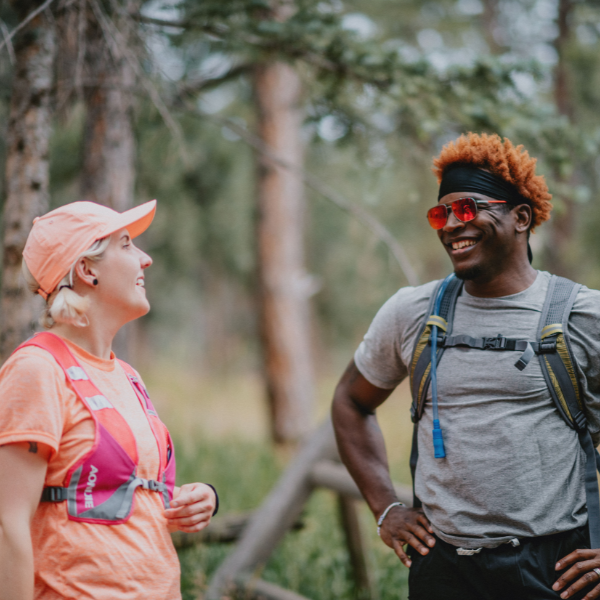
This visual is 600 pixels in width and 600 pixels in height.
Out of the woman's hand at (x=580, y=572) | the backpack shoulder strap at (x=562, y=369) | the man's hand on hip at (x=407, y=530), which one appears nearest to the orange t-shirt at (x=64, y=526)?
the man's hand on hip at (x=407, y=530)

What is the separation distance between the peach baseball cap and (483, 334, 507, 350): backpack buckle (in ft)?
4.14

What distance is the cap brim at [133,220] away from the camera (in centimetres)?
187

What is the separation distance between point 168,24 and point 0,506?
10.2ft

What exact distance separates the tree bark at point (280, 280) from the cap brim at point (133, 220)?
6.47 metres

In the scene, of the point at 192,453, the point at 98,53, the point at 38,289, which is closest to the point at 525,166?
the point at 38,289

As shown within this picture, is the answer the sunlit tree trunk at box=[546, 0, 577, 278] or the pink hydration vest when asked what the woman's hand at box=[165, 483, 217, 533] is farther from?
the sunlit tree trunk at box=[546, 0, 577, 278]

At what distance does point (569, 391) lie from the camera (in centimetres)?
204

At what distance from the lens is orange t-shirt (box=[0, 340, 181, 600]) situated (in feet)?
5.23

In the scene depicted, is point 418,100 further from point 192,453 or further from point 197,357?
point 197,357

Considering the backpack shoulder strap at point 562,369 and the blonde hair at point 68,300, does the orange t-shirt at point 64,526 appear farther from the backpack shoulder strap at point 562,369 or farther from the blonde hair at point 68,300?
the backpack shoulder strap at point 562,369

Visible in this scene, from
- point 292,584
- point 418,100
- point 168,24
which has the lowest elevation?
point 292,584

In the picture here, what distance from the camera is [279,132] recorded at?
855cm

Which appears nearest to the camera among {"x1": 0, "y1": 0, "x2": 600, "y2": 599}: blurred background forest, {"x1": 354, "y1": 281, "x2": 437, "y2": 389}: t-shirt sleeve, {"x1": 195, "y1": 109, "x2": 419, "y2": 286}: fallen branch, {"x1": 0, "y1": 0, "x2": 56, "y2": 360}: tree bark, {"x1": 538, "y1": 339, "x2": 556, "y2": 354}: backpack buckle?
{"x1": 538, "y1": 339, "x2": 556, "y2": 354}: backpack buckle

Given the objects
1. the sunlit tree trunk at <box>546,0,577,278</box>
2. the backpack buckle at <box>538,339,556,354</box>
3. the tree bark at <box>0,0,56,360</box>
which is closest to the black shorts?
the backpack buckle at <box>538,339,556,354</box>
